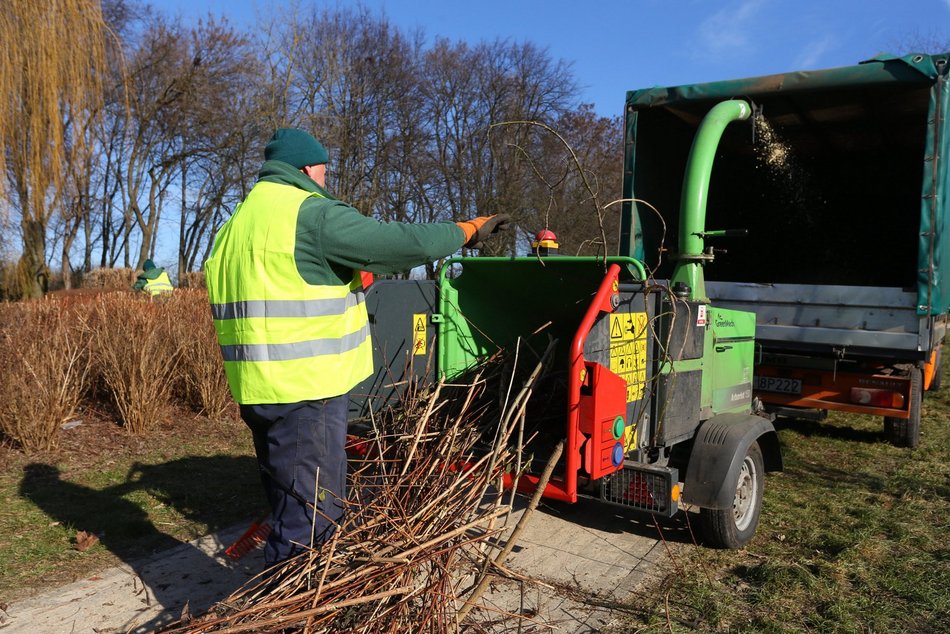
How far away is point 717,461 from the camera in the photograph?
157 inches

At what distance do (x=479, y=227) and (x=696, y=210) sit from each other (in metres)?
2.06

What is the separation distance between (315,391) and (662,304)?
1.96 metres

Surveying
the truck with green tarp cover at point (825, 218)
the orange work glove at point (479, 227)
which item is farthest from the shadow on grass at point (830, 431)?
the orange work glove at point (479, 227)

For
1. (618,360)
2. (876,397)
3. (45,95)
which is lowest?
(876,397)

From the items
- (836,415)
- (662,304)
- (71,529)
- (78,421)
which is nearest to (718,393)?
(662,304)

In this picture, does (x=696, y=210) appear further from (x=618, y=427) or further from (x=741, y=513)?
(x=741, y=513)

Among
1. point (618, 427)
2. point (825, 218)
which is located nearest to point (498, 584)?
point (618, 427)

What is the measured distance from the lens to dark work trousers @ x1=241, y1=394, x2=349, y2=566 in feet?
8.58

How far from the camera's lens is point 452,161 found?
22.6 meters

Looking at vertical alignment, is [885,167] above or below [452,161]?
below

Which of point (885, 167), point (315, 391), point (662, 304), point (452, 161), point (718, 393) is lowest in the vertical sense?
point (718, 393)

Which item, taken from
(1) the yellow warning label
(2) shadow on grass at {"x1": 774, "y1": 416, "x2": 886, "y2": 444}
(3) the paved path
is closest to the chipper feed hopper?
(1) the yellow warning label

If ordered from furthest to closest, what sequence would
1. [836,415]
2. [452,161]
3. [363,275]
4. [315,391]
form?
[452,161] → [836,415] → [363,275] → [315,391]

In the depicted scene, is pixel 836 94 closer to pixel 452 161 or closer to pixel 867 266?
pixel 867 266
